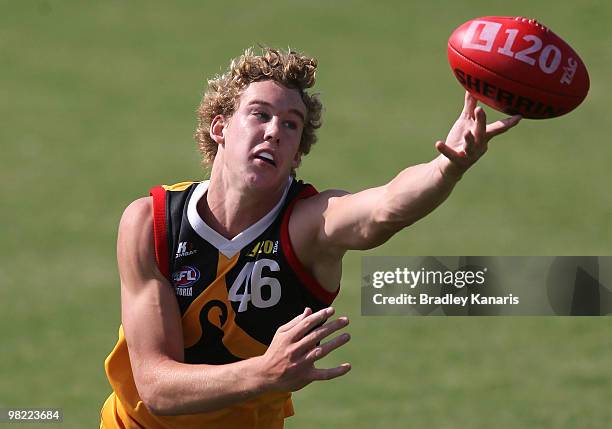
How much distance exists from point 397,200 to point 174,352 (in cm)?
148

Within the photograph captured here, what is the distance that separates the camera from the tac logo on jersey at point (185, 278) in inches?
282

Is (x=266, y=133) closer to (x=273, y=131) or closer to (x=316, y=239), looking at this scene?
(x=273, y=131)

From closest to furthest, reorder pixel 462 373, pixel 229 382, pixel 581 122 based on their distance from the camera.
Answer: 1. pixel 229 382
2. pixel 462 373
3. pixel 581 122

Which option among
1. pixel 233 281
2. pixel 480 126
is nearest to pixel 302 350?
pixel 233 281

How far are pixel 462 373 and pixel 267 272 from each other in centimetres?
583

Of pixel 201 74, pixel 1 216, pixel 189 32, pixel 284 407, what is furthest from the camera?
pixel 189 32

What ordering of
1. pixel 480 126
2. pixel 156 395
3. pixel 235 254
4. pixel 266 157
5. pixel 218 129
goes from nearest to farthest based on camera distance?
1. pixel 480 126
2. pixel 156 395
3. pixel 266 157
4. pixel 235 254
5. pixel 218 129

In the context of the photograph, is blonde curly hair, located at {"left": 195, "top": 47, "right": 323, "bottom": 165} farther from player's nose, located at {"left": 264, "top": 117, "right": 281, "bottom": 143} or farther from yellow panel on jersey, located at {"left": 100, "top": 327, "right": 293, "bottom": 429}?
yellow panel on jersey, located at {"left": 100, "top": 327, "right": 293, "bottom": 429}

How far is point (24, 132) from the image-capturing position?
18.8 m

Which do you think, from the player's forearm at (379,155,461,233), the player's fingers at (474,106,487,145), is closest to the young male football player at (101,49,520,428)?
the player's forearm at (379,155,461,233)

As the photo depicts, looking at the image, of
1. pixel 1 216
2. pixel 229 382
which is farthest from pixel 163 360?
pixel 1 216

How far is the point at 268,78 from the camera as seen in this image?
7332 mm

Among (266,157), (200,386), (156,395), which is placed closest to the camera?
(200,386)

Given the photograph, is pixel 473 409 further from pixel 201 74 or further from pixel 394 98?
pixel 201 74
